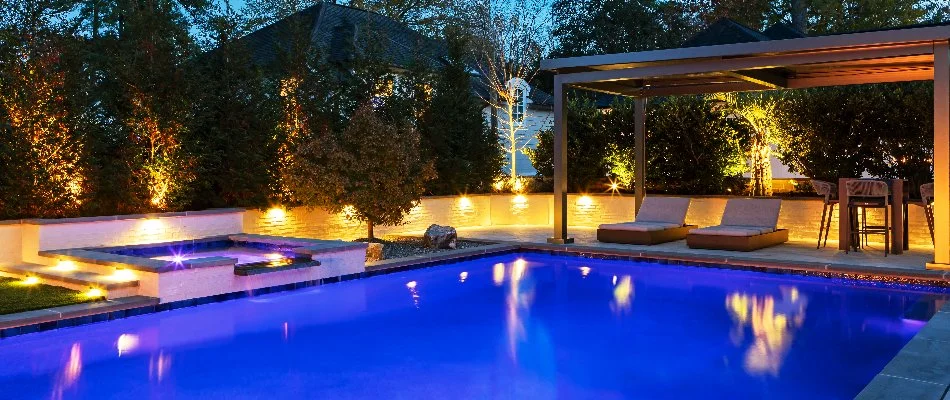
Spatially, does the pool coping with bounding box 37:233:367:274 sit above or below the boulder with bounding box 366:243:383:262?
above

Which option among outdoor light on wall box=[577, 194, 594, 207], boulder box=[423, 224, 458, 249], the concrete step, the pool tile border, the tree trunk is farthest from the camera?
the tree trunk

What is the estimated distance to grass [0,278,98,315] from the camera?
7.46 m

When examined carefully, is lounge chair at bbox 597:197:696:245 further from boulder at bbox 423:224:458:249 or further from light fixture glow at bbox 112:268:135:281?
A: light fixture glow at bbox 112:268:135:281

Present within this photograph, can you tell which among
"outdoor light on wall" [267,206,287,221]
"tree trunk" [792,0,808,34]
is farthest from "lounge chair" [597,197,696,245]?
"tree trunk" [792,0,808,34]

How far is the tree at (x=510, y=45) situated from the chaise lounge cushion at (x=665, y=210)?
7.84 metres

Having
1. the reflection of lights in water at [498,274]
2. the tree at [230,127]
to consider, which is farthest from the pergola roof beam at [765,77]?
the tree at [230,127]

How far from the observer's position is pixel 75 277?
862cm

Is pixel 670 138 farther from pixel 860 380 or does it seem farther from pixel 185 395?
pixel 185 395

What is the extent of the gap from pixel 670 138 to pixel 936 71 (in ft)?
23.0

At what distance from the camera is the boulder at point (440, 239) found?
12.8 m

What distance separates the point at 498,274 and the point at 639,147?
16.9ft

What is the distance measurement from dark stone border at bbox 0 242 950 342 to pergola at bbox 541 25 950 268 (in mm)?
501

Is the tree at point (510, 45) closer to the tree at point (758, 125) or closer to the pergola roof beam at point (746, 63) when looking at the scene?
the tree at point (758, 125)

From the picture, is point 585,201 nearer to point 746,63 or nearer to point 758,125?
point 758,125
